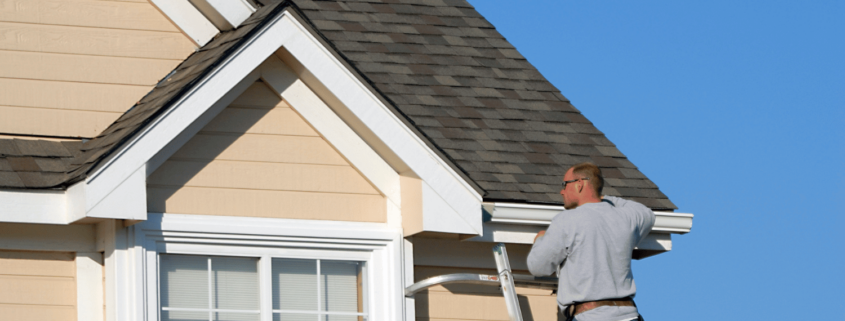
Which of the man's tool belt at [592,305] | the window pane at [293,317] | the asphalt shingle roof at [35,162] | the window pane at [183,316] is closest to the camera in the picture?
the man's tool belt at [592,305]

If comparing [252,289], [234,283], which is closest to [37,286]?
[234,283]

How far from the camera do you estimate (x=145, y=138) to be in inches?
238

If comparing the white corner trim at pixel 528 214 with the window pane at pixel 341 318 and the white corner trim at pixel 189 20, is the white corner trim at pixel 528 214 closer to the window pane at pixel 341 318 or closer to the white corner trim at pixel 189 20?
the window pane at pixel 341 318

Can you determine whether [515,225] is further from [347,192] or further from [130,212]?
[130,212]

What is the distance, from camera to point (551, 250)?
232 inches

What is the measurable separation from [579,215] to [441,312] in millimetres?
1588

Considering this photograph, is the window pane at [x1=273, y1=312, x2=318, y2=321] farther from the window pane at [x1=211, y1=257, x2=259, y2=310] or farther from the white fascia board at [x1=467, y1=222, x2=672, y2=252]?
the white fascia board at [x1=467, y1=222, x2=672, y2=252]

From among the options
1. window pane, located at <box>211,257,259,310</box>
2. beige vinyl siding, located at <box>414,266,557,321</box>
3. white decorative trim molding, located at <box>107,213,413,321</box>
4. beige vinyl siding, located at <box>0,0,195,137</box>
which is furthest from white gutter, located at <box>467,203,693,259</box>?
Result: beige vinyl siding, located at <box>0,0,195,137</box>

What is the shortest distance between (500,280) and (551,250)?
0.76m

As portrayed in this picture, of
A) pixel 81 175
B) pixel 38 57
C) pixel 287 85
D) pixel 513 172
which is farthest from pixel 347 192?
pixel 38 57

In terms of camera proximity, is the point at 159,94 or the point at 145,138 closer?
the point at 145,138

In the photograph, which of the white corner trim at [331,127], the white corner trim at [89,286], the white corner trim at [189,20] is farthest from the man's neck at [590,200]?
the white corner trim at [189,20]

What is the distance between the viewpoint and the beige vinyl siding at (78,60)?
6855 millimetres

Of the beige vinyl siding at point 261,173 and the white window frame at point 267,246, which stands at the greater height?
the beige vinyl siding at point 261,173
